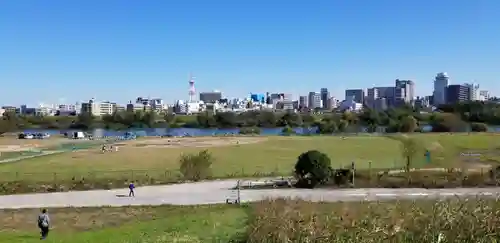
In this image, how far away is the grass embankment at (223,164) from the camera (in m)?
33.5

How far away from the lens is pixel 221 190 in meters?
30.4

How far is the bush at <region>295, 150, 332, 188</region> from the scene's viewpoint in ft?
99.2

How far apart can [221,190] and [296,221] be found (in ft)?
79.9

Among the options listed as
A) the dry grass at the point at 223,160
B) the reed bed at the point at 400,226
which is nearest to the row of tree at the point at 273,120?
the dry grass at the point at 223,160

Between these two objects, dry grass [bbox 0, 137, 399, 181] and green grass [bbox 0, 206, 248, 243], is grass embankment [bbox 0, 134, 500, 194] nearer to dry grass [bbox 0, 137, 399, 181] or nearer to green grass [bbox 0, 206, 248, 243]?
dry grass [bbox 0, 137, 399, 181]

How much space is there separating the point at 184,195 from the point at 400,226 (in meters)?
24.0

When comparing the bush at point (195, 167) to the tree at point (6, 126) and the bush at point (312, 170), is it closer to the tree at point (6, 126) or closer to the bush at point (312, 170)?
the bush at point (312, 170)

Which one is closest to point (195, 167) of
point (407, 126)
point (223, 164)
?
point (223, 164)

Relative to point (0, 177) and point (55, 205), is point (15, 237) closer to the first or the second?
point (55, 205)

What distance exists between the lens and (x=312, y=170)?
30.2 m

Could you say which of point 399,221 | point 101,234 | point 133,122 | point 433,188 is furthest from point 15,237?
point 133,122

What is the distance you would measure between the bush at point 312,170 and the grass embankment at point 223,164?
2.78 m

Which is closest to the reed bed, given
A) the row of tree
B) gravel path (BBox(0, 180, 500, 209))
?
gravel path (BBox(0, 180, 500, 209))

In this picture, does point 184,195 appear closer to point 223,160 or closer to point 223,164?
point 223,164
